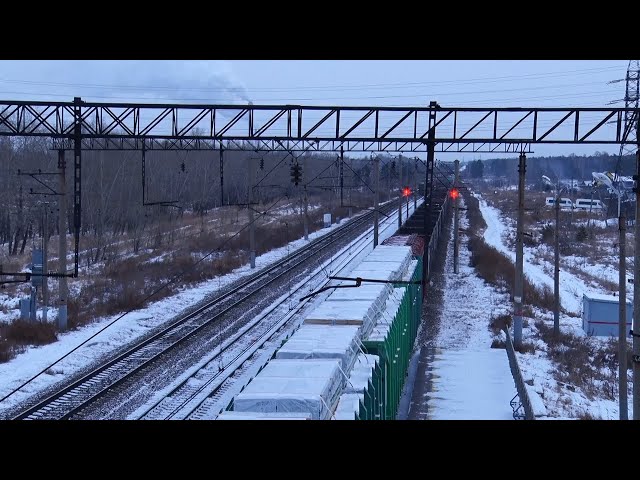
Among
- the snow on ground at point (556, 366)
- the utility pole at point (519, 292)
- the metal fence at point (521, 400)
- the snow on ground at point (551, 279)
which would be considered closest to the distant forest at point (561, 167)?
the snow on ground at point (551, 279)

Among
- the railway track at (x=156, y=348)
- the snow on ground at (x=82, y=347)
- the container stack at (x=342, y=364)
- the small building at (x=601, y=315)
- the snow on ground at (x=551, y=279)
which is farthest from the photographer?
the snow on ground at (x=551, y=279)

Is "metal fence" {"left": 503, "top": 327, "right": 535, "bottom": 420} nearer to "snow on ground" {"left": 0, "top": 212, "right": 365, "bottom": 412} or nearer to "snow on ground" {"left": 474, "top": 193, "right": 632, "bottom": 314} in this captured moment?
"snow on ground" {"left": 0, "top": 212, "right": 365, "bottom": 412}

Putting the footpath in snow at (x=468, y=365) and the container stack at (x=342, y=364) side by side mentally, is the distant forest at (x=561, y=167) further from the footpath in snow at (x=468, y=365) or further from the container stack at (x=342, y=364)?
the container stack at (x=342, y=364)

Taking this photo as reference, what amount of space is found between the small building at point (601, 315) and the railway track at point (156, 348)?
25.2 feet

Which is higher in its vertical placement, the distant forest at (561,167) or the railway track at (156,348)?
the distant forest at (561,167)

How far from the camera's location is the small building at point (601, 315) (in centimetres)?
1680

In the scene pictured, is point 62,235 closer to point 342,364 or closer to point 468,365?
point 468,365

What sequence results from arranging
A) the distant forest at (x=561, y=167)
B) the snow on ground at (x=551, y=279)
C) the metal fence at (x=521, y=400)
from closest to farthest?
the metal fence at (x=521, y=400), the snow on ground at (x=551, y=279), the distant forest at (x=561, y=167)

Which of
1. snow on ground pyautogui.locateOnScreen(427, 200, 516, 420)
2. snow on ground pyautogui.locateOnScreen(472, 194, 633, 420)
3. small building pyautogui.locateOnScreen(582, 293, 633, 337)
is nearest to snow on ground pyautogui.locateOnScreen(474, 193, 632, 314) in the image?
snow on ground pyautogui.locateOnScreen(472, 194, 633, 420)

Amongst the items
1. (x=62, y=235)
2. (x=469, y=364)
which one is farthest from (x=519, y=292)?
(x=62, y=235)

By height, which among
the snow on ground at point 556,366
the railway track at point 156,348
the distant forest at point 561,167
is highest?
the distant forest at point 561,167

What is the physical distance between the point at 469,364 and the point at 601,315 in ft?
15.0

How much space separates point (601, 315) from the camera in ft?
55.9
